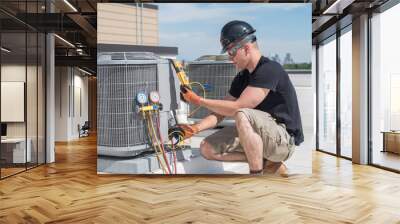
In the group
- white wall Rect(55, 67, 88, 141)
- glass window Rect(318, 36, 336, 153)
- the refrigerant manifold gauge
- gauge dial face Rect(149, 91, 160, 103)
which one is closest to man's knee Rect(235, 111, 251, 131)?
gauge dial face Rect(149, 91, 160, 103)

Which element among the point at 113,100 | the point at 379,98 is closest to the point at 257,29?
the point at 113,100

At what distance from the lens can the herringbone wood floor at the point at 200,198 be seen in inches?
149

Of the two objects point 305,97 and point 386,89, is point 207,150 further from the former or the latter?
point 386,89

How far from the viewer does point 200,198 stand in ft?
15.2

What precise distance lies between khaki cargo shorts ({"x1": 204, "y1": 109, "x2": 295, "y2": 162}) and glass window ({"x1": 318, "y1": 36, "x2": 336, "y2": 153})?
13.1 feet

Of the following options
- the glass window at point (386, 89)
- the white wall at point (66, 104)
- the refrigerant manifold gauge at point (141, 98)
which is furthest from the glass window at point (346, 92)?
the white wall at point (66, 104)

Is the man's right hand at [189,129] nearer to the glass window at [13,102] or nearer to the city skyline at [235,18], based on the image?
the city skyline at [235,18]

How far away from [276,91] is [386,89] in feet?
8.55

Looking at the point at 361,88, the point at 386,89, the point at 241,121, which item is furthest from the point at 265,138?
the point at 361,88

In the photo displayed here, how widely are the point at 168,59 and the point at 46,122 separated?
10.9 feet

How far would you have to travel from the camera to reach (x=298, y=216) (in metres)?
3.82

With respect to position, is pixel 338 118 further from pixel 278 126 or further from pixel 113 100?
pixel 113 100

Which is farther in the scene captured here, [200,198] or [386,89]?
[386,89]

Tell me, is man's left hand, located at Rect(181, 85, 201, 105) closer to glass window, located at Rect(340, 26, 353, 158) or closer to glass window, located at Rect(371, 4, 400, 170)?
glass window, located at Rect(371, 4, 400, 170)
